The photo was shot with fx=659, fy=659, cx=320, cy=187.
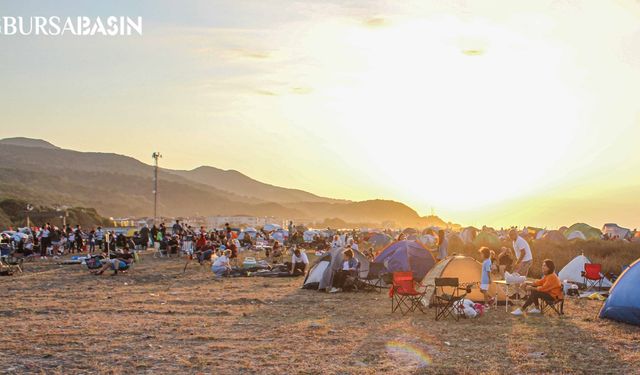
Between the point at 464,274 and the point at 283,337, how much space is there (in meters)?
6.30

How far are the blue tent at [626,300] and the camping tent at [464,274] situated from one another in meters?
2.72

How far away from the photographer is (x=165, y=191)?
7318 inches

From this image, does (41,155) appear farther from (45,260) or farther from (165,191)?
(45,260)

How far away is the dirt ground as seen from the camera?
8766mm

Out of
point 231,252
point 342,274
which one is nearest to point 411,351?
point 342,274

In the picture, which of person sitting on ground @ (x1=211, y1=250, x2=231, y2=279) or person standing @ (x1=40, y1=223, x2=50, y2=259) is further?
person standing @ (x1=40, y1=223, x2=50, y2=259)

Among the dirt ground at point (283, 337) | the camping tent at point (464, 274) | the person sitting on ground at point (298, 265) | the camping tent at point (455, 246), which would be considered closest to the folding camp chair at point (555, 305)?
the dirt ground at point (283, 337)

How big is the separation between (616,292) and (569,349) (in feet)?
11.3

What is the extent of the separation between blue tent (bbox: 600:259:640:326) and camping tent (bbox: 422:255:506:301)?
272cm

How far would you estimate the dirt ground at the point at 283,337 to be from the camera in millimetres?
8766

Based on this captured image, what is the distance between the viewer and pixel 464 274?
51.3 feet

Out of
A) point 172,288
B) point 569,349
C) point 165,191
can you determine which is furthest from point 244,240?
point 165,191

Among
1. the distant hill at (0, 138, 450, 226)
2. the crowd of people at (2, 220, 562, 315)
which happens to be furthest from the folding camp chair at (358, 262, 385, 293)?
the distant hill at (0, 138, 450, 226)

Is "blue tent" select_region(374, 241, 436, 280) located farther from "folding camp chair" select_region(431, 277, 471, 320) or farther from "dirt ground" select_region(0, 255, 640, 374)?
"folding camp chair" select_region(431, 277, 471, 320)
